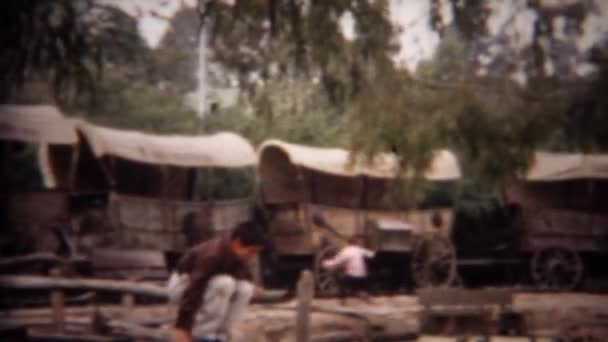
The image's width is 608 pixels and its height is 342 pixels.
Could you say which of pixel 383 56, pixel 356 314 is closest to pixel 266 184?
pixel 356 314

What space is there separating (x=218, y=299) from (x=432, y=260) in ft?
31.8

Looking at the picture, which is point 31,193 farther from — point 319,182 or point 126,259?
point 319,182

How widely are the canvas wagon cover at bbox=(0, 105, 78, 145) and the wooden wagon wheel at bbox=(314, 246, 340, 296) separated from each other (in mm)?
4334

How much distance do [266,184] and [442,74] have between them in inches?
278

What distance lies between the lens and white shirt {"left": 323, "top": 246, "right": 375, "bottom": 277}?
12094 mm

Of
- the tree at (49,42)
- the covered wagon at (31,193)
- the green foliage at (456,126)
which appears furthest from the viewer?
the covered wagon at (31,193)

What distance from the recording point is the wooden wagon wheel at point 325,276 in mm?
12688

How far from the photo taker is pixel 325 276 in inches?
507

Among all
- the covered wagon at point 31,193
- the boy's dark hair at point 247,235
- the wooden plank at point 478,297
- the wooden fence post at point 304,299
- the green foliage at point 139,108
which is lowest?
the wooden plank at point 478,297

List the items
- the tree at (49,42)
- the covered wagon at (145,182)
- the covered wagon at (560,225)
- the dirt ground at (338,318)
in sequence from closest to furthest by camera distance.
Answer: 1. the tree at (49,42)
2. the dirt ground at (338,318)
3. the covered wagon at (145,182)
4. the covered wagon at (560,225)

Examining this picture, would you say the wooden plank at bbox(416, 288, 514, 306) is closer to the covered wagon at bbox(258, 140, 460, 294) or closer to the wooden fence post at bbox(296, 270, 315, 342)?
the wooden fence post at bbox(296, 270, 315, 342)

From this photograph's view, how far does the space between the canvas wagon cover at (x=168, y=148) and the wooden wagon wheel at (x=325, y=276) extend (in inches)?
74.9

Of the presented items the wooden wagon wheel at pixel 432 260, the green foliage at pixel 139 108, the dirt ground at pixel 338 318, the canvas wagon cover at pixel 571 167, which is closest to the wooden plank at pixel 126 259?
the dirt ground at pixel 338 318

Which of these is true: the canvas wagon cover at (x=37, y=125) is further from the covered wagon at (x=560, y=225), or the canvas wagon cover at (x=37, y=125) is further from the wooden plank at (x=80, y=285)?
the covered wagon at (x=560, y=225)
